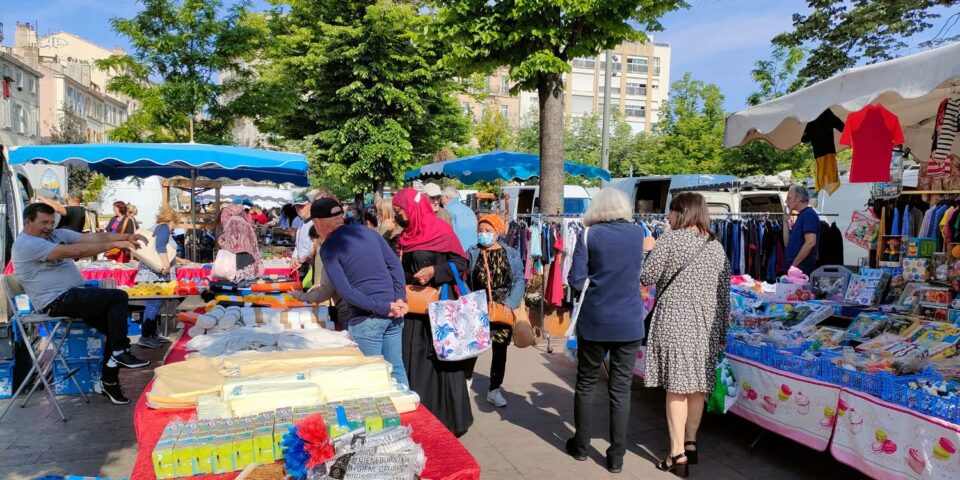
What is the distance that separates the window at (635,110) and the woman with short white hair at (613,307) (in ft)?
177

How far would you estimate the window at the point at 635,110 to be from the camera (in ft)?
182

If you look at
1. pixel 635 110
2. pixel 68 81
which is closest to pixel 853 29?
pixel 635 110

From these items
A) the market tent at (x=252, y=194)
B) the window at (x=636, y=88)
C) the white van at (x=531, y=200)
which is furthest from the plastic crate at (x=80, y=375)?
the window at (x=636, y=88)

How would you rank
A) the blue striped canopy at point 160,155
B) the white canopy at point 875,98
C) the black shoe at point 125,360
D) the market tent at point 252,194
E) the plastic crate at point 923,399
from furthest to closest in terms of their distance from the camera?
the market tent at point 252,194
the blue striped canopy at point 160,155
the black shoe at point 125,360
the white canopy at point 875,98
the plastic crate at point 923,399

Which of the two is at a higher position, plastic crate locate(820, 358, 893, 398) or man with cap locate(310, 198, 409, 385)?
man with cap locate(310, 198, 409, 385)

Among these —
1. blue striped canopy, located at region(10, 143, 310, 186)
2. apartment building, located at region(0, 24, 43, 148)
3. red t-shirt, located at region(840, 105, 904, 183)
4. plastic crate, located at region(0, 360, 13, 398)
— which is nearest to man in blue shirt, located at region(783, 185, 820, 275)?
red t-shirt, located at region(840, 105, 904, 183)

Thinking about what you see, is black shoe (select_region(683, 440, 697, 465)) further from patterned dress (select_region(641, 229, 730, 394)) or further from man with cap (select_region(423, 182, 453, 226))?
man with cap (select_region(423, 182, 453, 226))

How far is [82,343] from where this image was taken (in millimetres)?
5727

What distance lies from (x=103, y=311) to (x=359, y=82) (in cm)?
1177

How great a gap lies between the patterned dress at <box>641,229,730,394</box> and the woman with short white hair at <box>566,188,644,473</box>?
15 cm

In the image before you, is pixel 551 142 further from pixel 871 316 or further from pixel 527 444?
pixel 527 444

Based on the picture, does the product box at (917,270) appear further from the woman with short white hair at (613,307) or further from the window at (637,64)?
the window at (637,64)

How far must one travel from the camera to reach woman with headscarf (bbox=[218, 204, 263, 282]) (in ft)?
24.1

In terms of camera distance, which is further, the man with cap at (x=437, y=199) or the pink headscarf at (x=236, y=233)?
the pink headscarf at (x=236, y=233)
